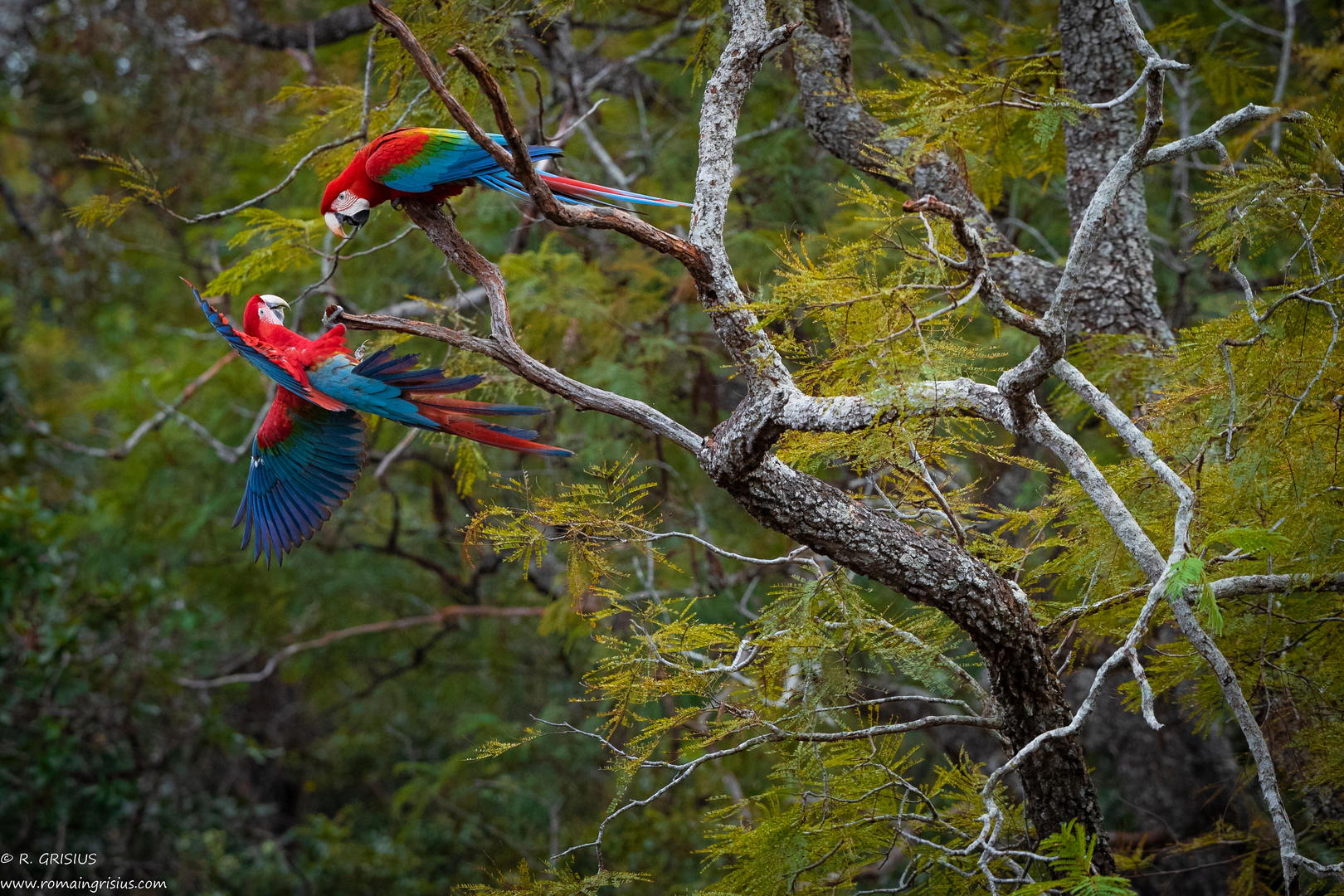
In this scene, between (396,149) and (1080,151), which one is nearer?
(396,149)

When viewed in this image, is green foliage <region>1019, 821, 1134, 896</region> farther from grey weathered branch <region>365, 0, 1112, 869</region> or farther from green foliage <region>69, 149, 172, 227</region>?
green foliage <region>69, 149, 172, 227</region>

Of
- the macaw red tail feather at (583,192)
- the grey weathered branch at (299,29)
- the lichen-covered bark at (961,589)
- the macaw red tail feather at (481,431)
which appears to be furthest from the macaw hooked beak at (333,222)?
the grey weathered branch at (299,29)

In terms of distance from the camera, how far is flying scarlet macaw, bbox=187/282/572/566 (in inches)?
70.1

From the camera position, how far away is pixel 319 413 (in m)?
2.04

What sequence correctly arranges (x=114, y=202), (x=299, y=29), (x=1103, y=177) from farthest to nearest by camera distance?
1. (x=299, y=29)
2. (x=1103, y=177)
3. (x=114, y=202)

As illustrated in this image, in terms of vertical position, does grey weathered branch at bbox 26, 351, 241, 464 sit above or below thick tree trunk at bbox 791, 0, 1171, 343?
below

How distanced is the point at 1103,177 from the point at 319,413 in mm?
2547

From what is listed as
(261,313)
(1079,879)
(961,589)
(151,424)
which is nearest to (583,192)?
(261,313)

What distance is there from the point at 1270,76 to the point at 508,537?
14.3 feet

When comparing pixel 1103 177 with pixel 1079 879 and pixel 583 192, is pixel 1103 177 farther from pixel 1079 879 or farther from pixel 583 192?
pixel 1079 879

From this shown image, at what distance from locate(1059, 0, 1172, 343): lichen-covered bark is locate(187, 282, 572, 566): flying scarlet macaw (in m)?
2.03

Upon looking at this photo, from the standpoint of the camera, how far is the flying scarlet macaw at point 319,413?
1780 mm

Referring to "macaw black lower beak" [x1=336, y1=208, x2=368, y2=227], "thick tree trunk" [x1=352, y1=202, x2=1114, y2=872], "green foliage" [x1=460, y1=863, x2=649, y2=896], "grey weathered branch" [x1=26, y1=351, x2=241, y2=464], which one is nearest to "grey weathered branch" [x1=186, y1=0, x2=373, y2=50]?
"grey weathered branch" [x1=26, y1=351, x2=241, y2=464]

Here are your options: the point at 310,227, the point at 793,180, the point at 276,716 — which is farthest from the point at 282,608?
the point at 793,180
